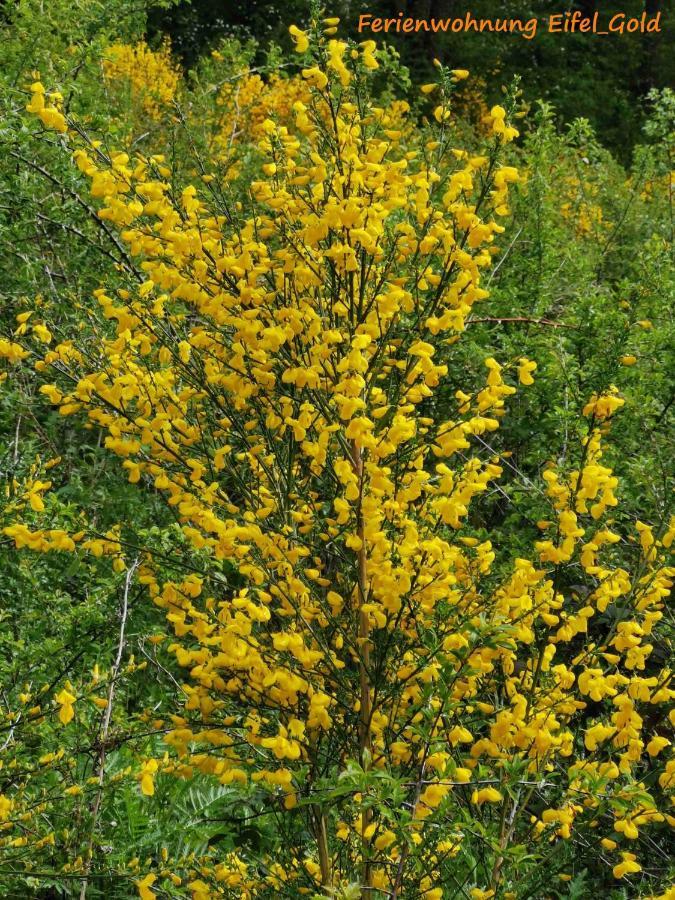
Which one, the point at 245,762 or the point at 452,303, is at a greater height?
the point at 452,303

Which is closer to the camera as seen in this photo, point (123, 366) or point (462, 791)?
point (123, 366)

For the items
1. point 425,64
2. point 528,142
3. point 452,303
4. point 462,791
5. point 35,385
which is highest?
point 425,64

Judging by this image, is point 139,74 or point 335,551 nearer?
point 335,551

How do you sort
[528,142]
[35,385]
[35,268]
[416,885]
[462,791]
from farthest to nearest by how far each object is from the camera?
[528,142] < [35,385] < [35,268] < [462,791] < [416,885]

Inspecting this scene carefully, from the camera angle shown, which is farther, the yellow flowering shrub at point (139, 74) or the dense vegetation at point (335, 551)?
the yellow flowering shrub at point (139, 74)

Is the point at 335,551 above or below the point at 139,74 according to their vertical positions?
below

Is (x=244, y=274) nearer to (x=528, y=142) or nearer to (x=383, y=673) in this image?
(x=383, y=673)

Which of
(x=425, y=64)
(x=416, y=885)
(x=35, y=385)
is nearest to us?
(x=416, y=885)

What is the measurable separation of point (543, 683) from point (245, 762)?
727 mm

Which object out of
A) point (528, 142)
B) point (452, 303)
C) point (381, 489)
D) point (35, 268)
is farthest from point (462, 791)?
point (528, 142)

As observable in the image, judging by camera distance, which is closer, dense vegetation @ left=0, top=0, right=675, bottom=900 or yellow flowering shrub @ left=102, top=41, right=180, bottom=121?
dense vegetation @ left=0, top=0, right=675, bottom=900

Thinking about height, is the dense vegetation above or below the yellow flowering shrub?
below

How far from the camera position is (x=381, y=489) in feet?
6.44

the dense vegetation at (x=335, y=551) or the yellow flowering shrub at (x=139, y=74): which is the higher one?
the yellow flowering shrub at (x=139, y=74)
